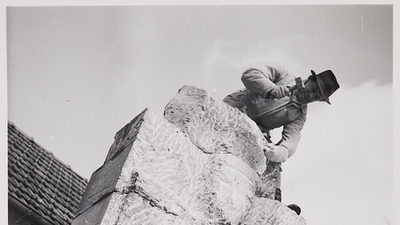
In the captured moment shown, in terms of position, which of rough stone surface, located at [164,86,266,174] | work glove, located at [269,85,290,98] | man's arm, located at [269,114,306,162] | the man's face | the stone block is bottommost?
the stone block

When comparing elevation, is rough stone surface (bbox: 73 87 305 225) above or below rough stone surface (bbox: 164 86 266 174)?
below

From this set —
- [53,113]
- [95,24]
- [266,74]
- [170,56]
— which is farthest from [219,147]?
[53,113]

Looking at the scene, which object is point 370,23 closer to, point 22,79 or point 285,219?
point 285,219

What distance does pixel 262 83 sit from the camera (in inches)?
91.1

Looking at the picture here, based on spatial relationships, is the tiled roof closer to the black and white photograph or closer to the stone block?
the black and white photograph

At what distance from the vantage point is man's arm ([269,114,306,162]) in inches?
89.4

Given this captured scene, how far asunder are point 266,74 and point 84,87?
125 centimetres

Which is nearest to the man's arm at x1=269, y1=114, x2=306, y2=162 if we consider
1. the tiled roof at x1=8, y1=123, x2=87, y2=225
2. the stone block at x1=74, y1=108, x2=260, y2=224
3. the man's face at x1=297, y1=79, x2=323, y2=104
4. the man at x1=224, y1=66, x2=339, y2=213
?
the man at x1=224, y1=66, x2=339, y2=213

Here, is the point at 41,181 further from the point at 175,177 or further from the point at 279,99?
the point at 175,177

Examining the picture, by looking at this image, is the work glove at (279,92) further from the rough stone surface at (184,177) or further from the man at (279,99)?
the rough stone surface at (184,177)

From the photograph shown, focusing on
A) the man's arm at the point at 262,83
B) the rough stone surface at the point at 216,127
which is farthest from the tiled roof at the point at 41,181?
the man's arm at the point at 262,83

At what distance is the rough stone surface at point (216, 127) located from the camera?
2.07m

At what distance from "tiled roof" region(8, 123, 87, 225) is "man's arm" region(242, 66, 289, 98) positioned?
175cm

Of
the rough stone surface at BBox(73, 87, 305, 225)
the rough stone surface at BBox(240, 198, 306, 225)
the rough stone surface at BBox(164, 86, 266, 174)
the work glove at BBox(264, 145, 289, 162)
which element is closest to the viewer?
the rough stone surface at BBox(73, 87, 305, 225)
